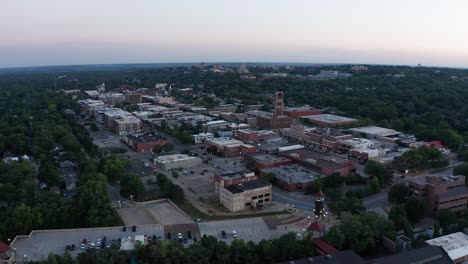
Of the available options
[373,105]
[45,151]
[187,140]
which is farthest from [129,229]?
[373,105]

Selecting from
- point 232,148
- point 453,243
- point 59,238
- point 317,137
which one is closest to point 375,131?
point 317,137

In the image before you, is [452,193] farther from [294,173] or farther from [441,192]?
[294,173]

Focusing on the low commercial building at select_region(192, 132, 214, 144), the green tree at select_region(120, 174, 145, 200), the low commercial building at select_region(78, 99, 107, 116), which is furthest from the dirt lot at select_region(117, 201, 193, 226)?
the low commercial building at select_region(78, 99, 107, 116)

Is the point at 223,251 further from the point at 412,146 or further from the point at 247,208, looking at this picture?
the point at 412,146

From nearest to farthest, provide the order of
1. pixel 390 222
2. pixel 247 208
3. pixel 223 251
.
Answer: pixel 223 251, pixel 390 222, pixel 247 208

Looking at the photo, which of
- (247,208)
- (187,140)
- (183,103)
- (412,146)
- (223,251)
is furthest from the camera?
(183,103)

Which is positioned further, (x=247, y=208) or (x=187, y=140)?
(x=187, y=140)

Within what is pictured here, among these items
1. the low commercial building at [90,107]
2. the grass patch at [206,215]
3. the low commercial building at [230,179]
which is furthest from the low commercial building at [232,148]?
the low commercial building at [90,107]
